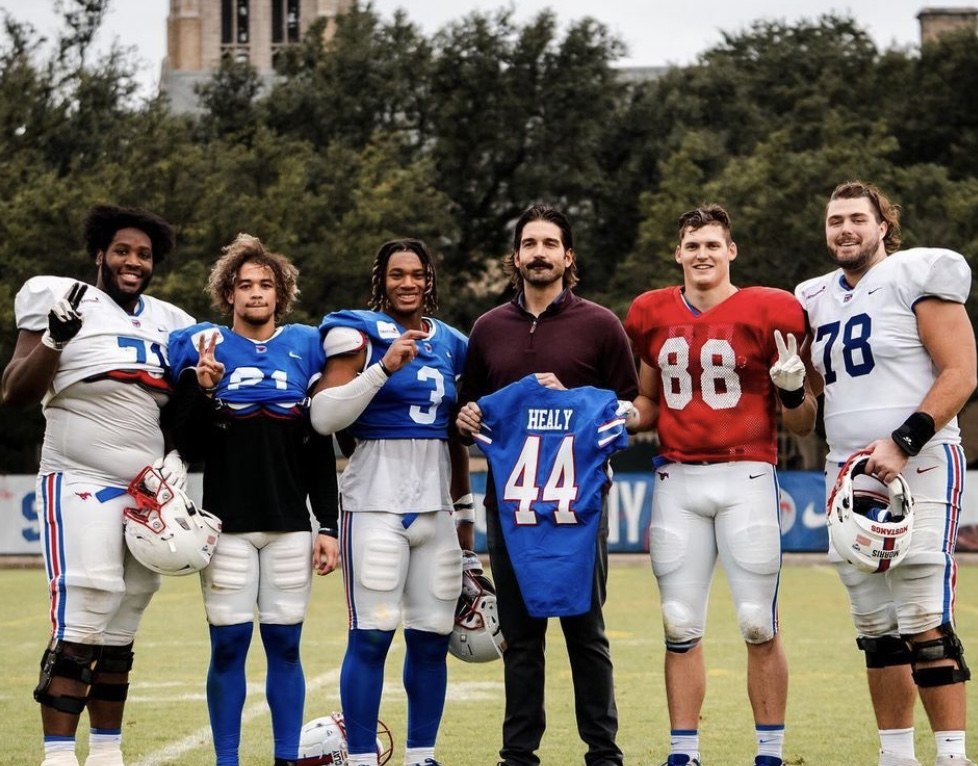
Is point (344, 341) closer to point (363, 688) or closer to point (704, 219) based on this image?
point (363, 688)

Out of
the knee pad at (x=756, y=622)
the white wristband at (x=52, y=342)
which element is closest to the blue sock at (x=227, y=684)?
the white wristband at (x=52, y=342)

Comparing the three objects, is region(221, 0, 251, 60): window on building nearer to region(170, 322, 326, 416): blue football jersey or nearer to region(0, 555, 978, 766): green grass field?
region(0, 555, 978, 766): green grass field

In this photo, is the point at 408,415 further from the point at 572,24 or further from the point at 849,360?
the point at 572,24

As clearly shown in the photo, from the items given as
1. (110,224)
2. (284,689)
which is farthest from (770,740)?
(110,224)

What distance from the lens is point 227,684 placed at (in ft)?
19.3

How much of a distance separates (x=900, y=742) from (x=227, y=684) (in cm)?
266

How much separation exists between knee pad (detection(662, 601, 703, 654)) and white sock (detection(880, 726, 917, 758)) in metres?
0.86

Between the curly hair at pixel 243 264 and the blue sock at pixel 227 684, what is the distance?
4.38ft

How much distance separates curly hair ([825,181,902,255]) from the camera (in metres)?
6.23

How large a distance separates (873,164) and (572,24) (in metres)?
10.3

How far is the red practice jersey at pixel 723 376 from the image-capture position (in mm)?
6051

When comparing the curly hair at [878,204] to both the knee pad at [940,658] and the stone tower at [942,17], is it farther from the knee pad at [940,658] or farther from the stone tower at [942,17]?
the stone tower at [942,17]

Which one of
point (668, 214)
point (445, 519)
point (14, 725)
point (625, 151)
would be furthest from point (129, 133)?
point (445, 519)

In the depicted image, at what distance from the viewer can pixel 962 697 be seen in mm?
5824
